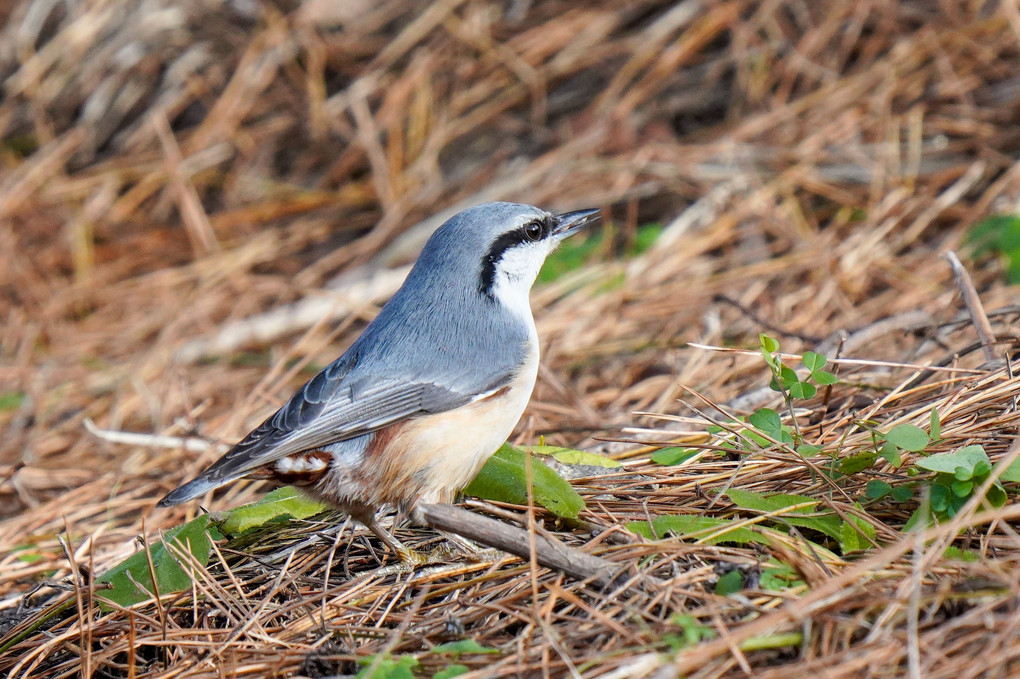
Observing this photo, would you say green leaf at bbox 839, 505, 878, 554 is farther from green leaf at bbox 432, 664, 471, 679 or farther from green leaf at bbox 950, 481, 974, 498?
green leaf at bbox 432, 664, 471, 679

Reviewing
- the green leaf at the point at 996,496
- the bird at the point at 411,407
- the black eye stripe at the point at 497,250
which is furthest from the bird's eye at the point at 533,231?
the green leaf at the point at 996,496

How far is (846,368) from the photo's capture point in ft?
11.3

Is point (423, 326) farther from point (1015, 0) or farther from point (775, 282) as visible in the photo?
point (1015, 0)

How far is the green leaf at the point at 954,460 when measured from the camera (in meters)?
2.25

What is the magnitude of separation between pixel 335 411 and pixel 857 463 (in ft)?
4.74

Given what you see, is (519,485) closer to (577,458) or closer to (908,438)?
(577,458)

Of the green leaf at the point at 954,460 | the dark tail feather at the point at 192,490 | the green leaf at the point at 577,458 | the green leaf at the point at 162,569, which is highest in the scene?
the dark tail feather at the point at 192,490

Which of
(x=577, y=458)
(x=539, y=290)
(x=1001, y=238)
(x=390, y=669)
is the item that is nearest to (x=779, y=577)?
(x=390, y=669)

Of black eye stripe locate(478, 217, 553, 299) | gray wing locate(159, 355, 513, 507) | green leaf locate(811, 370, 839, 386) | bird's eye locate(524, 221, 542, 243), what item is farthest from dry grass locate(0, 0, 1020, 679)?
bird's eye locate(524, 221, 542, 243)

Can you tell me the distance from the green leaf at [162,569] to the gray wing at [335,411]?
242 millimetres

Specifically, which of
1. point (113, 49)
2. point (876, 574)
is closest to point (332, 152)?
point (113, 49)

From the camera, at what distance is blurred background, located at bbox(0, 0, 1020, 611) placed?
4477 mm

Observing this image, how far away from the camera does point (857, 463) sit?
253 centimetres

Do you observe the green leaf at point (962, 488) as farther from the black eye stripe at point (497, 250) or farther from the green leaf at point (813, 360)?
the black eye stripe at point (497, 250)
